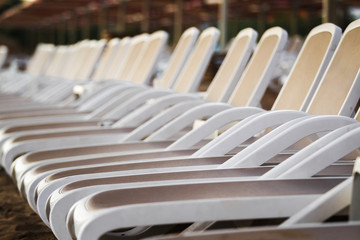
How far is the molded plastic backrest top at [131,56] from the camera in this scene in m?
5.85

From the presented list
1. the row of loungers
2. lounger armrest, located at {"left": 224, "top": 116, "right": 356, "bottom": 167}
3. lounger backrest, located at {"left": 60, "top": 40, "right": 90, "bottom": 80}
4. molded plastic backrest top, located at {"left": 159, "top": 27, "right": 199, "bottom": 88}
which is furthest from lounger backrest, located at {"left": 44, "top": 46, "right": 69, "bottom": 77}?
lounger armrest, located at {"left": 224, "top": 116, "right": 356, "bottom": 167}

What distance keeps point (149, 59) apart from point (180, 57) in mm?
581

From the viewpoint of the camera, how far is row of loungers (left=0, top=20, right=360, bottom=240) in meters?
1.42

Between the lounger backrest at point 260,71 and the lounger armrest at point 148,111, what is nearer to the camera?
the lounger backrest at point 260,71

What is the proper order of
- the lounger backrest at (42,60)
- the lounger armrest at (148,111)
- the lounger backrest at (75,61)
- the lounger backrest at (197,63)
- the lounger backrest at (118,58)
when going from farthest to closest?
the lounger backrest at (42,60) < the lounger backrest at (75,61) < the lounger backrest at (118,58) < the lounger backrest at (197,63) < the lounger armrest at (148,111)

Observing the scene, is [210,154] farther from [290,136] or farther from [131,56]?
[131,56]

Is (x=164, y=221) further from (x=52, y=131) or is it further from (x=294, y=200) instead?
(x=52, y=131)

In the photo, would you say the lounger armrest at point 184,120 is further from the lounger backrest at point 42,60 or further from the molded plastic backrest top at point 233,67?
the lounger backrest at point 42,60

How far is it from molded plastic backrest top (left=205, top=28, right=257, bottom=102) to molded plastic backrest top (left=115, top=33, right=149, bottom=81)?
1962mm

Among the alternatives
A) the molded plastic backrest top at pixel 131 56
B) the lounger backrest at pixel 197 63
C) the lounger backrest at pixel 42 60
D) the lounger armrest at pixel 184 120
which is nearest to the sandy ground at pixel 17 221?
the lounger armrest at pixel 184 120

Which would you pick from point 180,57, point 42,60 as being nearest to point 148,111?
point 180,57

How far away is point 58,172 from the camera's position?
2.19 meters

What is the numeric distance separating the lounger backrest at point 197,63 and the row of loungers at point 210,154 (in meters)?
0.01

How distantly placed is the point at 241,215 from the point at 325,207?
0.59 ft
